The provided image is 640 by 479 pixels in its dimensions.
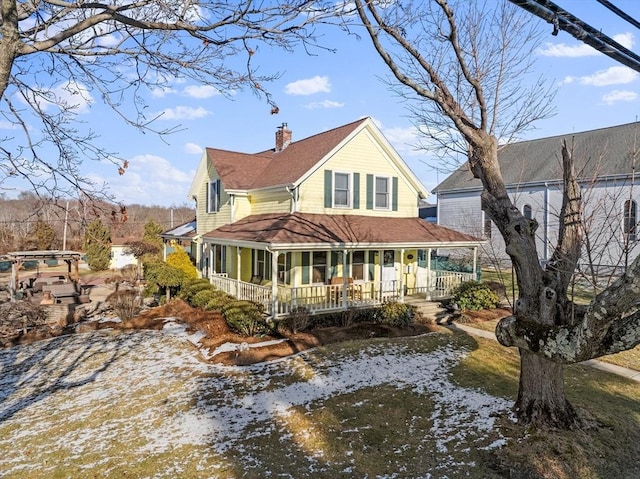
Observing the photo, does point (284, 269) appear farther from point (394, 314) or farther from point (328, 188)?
point (394, 314)

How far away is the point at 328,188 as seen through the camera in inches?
656

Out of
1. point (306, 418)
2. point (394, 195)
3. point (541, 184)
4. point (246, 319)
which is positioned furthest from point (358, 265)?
point (541, 184)

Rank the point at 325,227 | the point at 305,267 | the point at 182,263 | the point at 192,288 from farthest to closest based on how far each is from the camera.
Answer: the point at 182,263
the point at 192,288
the point at 305,267
the point at 325,227

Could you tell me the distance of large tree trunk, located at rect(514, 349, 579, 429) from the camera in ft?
21.3

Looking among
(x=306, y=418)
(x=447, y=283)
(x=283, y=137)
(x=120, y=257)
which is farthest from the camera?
(x=120, y=257)

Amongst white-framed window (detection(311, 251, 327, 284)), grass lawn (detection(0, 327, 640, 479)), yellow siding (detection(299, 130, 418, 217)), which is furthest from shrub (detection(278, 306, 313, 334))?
yellow siding (detection(299, 130, 418, 217))

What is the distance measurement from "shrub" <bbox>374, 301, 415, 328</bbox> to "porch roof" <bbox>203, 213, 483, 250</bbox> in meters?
2.23

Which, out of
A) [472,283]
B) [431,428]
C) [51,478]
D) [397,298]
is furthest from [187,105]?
[472,283]

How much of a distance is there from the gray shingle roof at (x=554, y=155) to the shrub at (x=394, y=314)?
1380 cm

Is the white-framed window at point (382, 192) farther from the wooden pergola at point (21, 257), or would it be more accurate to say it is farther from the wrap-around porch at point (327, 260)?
the wooden pergola at point (21, 257)

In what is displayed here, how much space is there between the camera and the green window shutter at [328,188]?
16.6 metres

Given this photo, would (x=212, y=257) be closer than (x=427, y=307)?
No

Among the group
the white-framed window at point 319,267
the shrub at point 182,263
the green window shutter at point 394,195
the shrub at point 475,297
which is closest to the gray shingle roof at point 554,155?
the green window shutter at point 394,195

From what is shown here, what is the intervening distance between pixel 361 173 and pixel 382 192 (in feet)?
4.52
